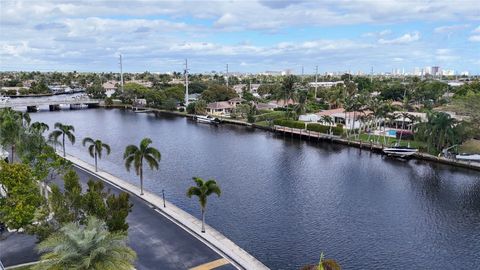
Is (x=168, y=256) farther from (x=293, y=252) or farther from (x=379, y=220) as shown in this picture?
(x=379, y=220)

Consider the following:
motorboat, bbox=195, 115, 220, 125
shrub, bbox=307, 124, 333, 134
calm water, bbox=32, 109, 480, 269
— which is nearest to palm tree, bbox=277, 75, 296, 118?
motorboat, bbox=195, 115, 220, 125

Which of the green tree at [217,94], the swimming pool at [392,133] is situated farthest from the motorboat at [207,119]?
the swimming pool at [392,133]

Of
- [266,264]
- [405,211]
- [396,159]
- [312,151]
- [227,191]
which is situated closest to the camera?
[266,264]

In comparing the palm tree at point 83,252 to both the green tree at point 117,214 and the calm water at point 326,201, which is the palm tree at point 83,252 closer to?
the green tree at point 117,214

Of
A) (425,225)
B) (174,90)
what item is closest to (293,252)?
(425,225)

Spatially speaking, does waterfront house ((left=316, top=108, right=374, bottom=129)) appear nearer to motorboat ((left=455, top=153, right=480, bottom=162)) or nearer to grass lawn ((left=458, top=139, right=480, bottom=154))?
grass lawn ((left=458, top=139, right=480, bottom=154))

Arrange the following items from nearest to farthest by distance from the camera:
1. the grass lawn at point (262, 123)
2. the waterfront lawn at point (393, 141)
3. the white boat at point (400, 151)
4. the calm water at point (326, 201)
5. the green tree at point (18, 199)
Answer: the green tree at point (18, 199), the calm water at point (326, 201), the white boat at point (400, 151), the waterfront lawn at point (393, 141), the grass lawn at point (262, 123)
